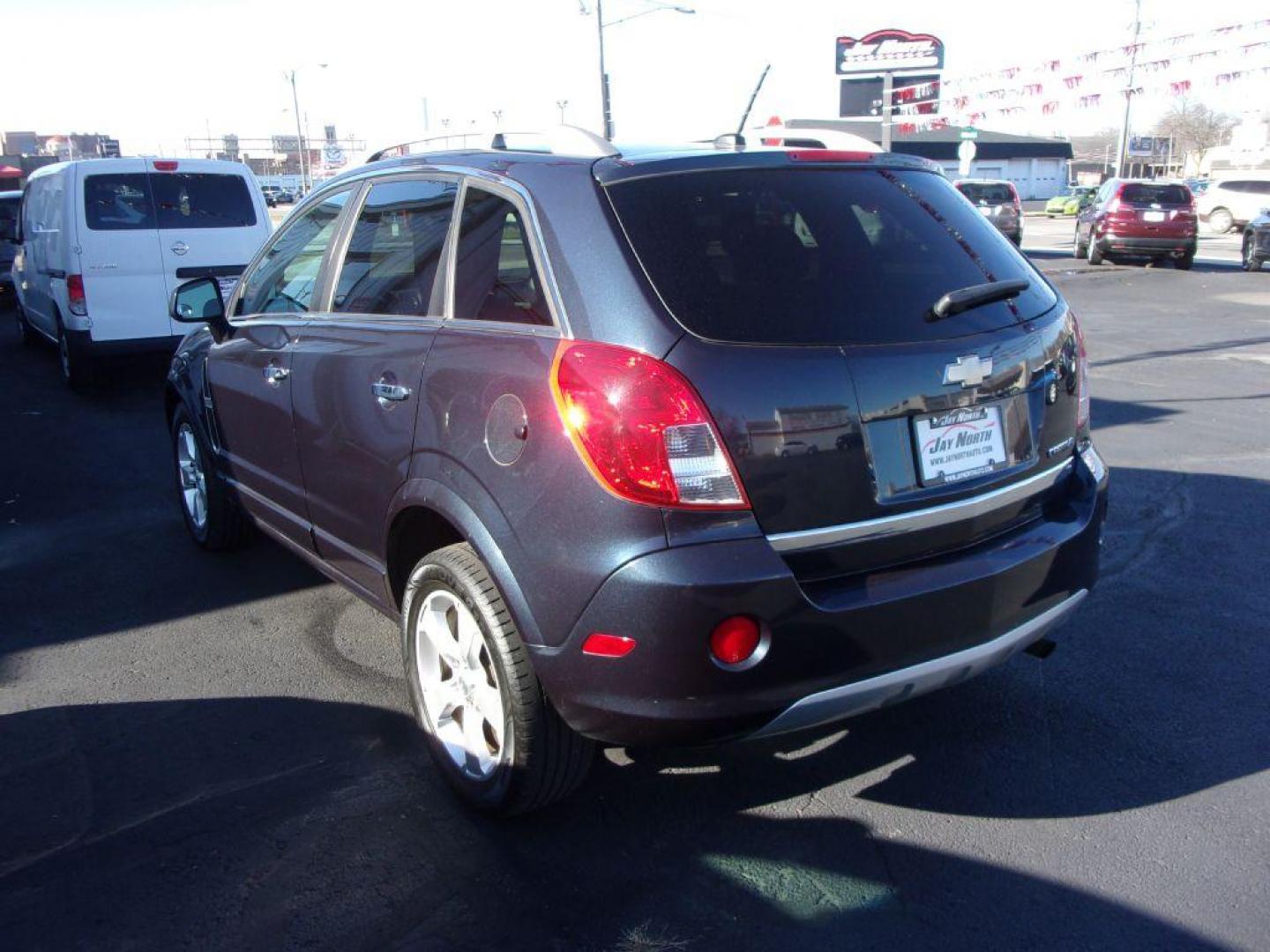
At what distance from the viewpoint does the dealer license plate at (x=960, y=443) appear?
9.43 feet

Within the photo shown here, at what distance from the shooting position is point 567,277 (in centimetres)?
288

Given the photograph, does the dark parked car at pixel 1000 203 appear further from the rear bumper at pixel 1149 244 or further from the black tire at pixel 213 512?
the black tire at pixel 213 512

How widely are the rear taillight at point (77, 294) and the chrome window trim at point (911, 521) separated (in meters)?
8.95

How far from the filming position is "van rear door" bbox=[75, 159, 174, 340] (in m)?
9.80

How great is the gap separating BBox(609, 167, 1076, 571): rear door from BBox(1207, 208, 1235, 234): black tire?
40007 mm

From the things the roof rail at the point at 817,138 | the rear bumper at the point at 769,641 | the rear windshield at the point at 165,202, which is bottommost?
the rear bumper at the point at 769,641

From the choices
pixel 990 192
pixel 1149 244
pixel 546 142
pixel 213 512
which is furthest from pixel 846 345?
pixel 990 192

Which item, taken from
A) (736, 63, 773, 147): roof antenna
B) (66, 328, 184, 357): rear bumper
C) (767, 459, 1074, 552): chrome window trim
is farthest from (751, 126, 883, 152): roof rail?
(66, 328, 184, 357): rear bumper

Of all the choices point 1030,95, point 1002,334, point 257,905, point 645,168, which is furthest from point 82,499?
point 1030,95

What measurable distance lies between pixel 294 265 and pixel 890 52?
5932cm

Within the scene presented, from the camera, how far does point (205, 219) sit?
406 inches

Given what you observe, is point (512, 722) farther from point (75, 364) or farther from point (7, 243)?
point (7, 243)

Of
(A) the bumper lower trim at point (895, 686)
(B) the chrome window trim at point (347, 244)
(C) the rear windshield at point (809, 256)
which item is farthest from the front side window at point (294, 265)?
(A) the bumper lower trim at point (895, 686)

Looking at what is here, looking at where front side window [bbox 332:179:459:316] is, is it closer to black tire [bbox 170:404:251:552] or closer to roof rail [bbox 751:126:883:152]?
roof rail [bbox 751:126:883:152]
